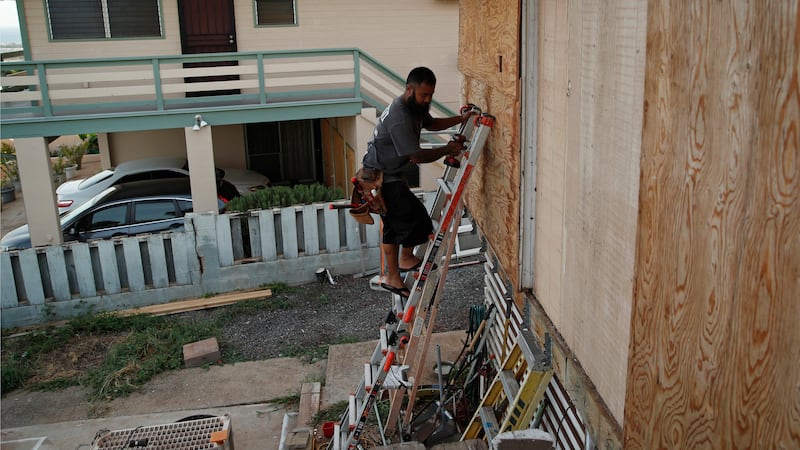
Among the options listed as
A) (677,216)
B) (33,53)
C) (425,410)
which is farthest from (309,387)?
(33,53)

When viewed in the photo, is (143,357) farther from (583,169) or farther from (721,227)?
(721,227)

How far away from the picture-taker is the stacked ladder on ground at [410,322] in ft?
17.7

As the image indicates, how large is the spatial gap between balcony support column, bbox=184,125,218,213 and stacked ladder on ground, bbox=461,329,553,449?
8392mm

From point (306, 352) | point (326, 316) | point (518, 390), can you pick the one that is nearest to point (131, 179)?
point (326, 316)

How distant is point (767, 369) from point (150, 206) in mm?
11193

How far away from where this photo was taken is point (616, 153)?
305cm

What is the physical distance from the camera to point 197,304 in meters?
10.1

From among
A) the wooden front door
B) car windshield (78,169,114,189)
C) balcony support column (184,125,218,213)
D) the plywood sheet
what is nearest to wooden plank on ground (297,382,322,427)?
the plywood sheet

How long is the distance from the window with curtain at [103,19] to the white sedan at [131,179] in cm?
277

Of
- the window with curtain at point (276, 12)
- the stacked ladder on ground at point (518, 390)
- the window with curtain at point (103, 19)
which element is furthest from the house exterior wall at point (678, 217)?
the window with curtain at point (103, 19)

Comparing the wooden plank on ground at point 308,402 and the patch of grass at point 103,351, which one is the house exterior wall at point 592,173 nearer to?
the wooden plank on ground at point 308,402

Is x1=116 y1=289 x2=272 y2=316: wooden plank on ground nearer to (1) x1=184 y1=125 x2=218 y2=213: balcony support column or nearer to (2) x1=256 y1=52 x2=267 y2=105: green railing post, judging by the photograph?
(1) x1=184 y1=125 x2=218 y2=213: balcony support column

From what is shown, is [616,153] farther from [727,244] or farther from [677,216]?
[727,244]

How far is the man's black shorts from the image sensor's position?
5.86 m
